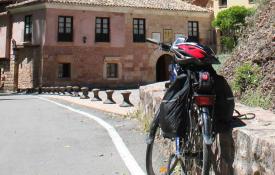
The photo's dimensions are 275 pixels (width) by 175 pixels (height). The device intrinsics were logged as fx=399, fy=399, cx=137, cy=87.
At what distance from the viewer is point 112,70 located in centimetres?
3484

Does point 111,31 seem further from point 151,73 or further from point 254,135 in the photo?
Answer: point 254,135

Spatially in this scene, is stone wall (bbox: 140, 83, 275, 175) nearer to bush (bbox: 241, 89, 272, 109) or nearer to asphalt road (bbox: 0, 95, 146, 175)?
bush (bbox: 241, 89, 272, 109)

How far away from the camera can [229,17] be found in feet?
105

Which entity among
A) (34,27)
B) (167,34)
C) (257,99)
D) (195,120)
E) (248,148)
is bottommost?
(248,148)

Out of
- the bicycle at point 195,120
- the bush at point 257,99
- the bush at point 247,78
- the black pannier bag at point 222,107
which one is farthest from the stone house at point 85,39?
the black pannier bag at point 222,107

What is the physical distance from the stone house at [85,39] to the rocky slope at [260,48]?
26.1 metres

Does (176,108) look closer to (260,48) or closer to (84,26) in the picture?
(260,48)

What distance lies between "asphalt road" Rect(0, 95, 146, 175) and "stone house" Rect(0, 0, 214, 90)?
22.5 m

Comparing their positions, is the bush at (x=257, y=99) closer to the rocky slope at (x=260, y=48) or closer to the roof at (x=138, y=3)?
the rocky slope at (x=260, y=48)

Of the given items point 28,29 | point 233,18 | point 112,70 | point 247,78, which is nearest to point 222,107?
point 247,78

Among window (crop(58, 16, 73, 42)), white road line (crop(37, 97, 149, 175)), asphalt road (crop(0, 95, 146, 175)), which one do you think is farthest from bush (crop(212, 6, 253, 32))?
white road line (crop(37, 97, 149, 175))

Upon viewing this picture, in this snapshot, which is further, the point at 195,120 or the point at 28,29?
the point at 28,29

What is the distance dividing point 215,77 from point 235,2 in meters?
33.8

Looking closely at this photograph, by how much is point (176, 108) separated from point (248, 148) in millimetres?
819
